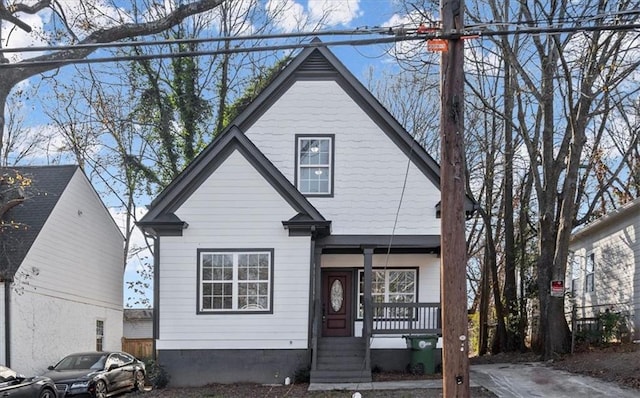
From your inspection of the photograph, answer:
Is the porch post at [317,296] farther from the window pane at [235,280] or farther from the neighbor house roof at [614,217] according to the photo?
the neighbor house roof at [614,217]

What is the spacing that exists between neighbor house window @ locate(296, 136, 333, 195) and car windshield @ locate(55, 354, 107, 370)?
6.75m

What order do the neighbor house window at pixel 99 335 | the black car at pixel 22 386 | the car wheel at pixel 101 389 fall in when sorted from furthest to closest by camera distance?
the neighbor house window at pixel 99 335 → the car wheel at pixel 101 389 → the black car at pixel 22 386

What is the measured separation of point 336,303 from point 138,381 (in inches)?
232

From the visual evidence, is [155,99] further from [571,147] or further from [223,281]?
[571,147]

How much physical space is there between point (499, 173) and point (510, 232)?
262 centimetres

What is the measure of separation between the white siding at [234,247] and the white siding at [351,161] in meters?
1.33

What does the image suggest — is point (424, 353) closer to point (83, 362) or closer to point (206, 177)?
point (206, 177)

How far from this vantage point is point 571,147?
1783cm

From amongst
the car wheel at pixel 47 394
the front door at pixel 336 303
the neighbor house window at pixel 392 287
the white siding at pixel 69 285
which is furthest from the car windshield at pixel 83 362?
the neighbor house window at pixel 392 287

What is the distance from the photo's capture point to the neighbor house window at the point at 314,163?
16.2 metres

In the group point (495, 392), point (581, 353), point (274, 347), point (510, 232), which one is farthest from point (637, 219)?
point (274, 347)

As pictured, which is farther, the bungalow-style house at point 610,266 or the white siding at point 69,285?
the bungalow-style house at point 610,266

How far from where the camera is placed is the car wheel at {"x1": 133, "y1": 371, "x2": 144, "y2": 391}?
1640 centimetres

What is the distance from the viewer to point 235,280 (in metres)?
15.1
